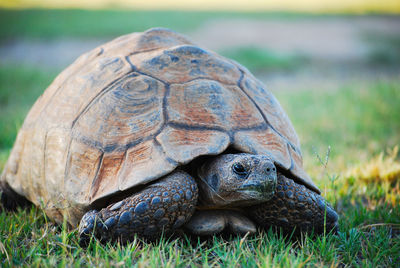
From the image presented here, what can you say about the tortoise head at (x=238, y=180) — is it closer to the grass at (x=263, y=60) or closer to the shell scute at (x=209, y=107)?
the shell scute at (x=209, y=107)

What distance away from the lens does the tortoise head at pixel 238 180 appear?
6.42 ft

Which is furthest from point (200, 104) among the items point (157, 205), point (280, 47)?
point (280, 47)

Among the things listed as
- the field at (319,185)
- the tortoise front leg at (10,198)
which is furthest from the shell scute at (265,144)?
the tortoise front leg at (10,198)

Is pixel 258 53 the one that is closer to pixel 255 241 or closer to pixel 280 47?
pixel 280 47

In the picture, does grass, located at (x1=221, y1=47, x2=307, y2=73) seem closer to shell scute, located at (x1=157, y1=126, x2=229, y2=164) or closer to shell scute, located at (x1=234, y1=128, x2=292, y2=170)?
shell scute, located at (x1=234, y1=128, x2=292, y2=170)

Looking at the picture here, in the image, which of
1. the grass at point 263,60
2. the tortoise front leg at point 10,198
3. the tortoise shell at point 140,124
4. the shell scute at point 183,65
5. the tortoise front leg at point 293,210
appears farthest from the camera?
the grass at point 263,60

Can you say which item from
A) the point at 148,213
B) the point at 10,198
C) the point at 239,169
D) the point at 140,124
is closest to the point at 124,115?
the point at 140,124

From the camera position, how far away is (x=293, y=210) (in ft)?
7.26

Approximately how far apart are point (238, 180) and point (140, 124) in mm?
658

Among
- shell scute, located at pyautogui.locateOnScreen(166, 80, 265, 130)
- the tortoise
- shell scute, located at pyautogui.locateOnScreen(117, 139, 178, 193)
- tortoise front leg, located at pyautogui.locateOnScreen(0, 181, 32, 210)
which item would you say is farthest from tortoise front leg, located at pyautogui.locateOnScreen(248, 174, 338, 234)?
tortoise front leg, located at pyautogui.locateOnScreen(0, 181, 32, 210)

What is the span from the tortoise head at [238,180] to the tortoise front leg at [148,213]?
0.13 meters

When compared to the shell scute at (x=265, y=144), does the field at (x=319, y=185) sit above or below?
below

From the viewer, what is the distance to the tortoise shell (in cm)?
209

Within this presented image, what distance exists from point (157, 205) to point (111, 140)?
1.71ft
